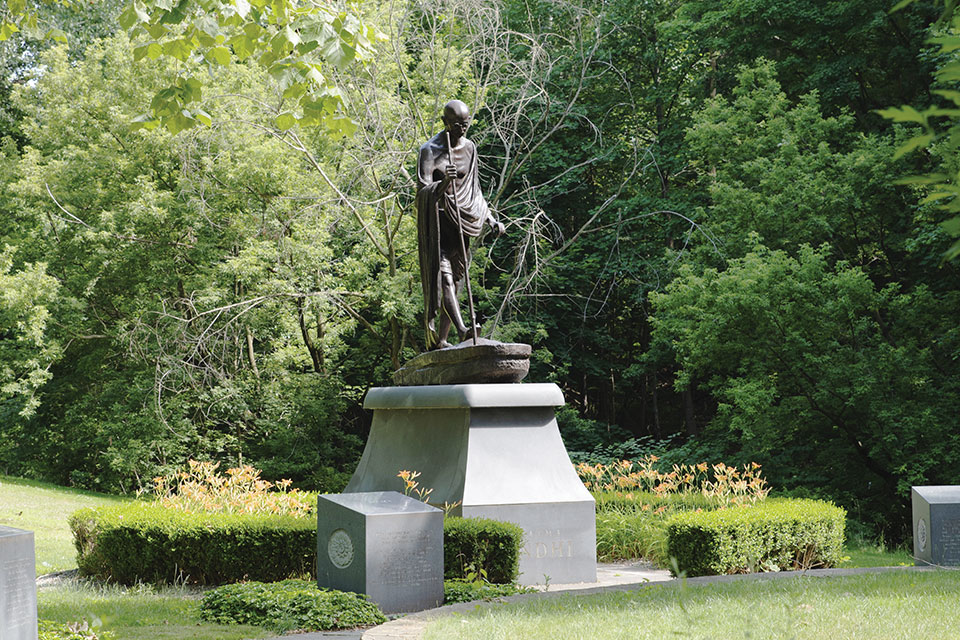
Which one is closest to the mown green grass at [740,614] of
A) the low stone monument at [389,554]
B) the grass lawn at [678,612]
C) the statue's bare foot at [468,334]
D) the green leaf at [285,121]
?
the grass lawn at [678,612]

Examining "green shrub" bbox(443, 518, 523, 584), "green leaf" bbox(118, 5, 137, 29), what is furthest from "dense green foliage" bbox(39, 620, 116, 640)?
"green leaf" bbox(118, 5, 137, 29)

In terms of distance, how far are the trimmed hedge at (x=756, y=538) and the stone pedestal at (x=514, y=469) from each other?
3.07 ft

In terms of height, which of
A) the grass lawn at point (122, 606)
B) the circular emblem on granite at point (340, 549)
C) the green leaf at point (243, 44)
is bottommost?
the grass lawn at point (122, 606)

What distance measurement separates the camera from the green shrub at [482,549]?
7.86 m

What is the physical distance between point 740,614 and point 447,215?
19.6 feet

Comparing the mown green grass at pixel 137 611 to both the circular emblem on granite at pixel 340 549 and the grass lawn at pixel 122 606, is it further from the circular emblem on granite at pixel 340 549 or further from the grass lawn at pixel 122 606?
the circular emblem on granite at pixel 340 549

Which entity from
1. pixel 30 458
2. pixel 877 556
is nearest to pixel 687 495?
pixel 877 556

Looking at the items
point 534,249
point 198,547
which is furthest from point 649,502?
point 534,249

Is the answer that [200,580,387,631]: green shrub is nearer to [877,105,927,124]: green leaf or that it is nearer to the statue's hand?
the statue's hand

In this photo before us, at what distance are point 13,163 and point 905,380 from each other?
19949mm

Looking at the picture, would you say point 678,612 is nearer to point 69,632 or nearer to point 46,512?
point 69,632

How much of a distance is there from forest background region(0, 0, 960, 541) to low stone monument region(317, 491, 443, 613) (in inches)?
323

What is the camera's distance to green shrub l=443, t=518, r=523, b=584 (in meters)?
7.86

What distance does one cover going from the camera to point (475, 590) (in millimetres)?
7223
